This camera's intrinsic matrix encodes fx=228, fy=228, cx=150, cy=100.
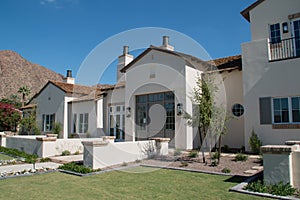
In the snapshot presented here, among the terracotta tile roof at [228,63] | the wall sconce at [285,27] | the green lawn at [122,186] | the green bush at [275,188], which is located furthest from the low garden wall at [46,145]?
the wall sconce at [285,27]

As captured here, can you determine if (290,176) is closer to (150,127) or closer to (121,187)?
(121,187)

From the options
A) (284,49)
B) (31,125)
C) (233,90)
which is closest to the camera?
(284,49)

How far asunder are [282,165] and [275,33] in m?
9.68

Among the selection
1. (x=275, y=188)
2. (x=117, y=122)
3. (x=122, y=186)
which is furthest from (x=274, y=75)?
(x=117, y=122)

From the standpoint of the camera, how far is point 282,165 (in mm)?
5691

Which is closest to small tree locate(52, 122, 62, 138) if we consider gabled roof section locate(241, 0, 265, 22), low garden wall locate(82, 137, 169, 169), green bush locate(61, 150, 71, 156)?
green bush locate(61, 150, 71, 156)

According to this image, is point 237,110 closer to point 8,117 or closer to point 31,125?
point 31,125

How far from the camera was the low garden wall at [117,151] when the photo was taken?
880 cm

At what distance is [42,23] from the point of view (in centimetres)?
1686

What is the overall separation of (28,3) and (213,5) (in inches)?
464

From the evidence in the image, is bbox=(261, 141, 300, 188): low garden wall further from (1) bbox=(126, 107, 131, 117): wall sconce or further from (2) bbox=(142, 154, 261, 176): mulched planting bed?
(1) bbox=(126, 107, 131, 117): wall sconce

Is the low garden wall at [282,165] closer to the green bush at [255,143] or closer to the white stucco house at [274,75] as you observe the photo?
the green bush at [255,143]

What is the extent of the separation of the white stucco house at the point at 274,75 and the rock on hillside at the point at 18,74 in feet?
224

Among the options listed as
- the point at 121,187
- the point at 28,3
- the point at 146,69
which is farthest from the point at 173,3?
the point at 121,187
